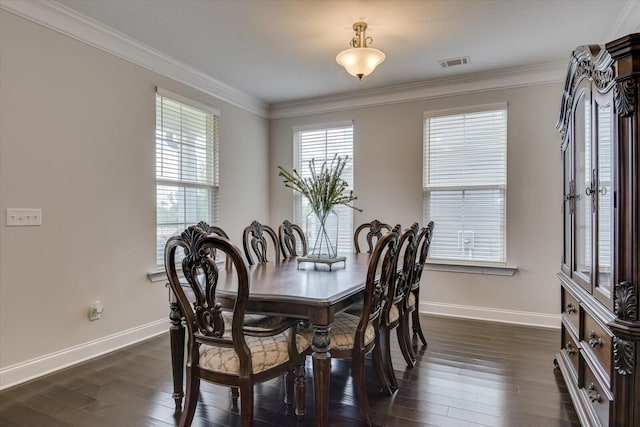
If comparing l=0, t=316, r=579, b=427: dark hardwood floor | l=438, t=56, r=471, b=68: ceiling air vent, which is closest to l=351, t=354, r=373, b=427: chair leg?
l=0, t=316, r=579, b=427: dark hardwood floor

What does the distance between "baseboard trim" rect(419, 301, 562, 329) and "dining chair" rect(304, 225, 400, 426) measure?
2357 millimetres

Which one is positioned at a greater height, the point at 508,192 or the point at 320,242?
the point at 508,192

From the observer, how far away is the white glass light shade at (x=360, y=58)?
2863 millimetres

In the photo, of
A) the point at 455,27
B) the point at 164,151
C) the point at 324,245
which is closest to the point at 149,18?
the point at 164,151

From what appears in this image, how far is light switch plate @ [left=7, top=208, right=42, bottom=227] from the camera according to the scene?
2.63 m

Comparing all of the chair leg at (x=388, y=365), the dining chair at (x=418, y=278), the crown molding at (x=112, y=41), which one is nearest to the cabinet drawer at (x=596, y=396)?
the chair leg at (x=388, y=365)

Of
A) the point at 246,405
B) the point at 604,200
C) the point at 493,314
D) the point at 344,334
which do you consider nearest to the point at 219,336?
the point at 246,405

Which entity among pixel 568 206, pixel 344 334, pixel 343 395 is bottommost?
pixel 343 395

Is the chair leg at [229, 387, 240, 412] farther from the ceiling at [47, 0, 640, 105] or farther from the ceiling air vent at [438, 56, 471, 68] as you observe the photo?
the ceiling air vent at [438, 56, 471, 68]

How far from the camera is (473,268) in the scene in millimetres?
4285

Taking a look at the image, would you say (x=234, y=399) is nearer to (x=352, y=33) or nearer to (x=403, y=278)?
(x=403, y=278)

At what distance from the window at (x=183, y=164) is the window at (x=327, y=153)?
1275 mm

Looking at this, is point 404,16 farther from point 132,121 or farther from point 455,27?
point 132,121

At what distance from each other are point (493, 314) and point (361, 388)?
8.88ft
